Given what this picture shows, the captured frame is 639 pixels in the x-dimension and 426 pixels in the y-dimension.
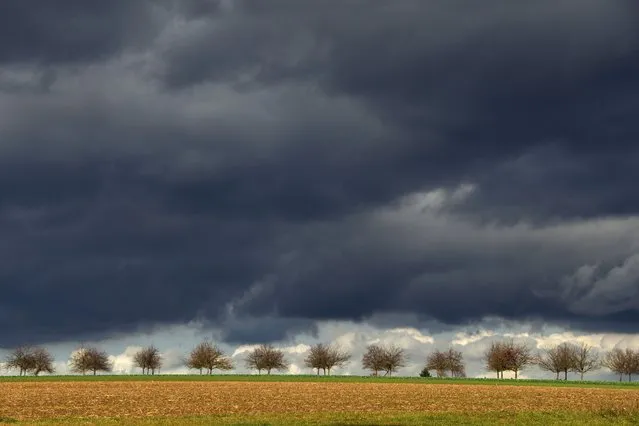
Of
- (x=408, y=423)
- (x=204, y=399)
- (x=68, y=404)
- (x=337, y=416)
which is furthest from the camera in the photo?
(x=204, y=399)

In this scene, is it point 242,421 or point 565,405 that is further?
point 565,405

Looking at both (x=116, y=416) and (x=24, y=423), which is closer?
(x=24, y=423)

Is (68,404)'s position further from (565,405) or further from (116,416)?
(565,405)

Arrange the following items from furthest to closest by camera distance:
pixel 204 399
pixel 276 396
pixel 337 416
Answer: pixel 276 396
pixel 204 399
pixel 337 416

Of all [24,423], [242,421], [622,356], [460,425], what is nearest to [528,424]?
[460,425]

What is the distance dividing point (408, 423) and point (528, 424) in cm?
802

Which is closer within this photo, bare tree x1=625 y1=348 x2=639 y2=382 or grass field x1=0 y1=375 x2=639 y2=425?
grass field x1=0 y1=375 x2=639 y2=425

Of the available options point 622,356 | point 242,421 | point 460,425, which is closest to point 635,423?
point 460,425

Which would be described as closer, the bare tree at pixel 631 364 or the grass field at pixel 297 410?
the grass field at pixel 297 410

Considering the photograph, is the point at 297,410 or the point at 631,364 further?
the point at 631,364

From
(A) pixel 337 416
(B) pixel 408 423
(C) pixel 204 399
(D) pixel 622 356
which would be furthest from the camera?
(D) pixel 622 356

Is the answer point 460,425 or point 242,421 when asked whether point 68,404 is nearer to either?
point 242,421

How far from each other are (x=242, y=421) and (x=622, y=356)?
563ft

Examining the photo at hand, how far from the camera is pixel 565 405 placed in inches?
2753
